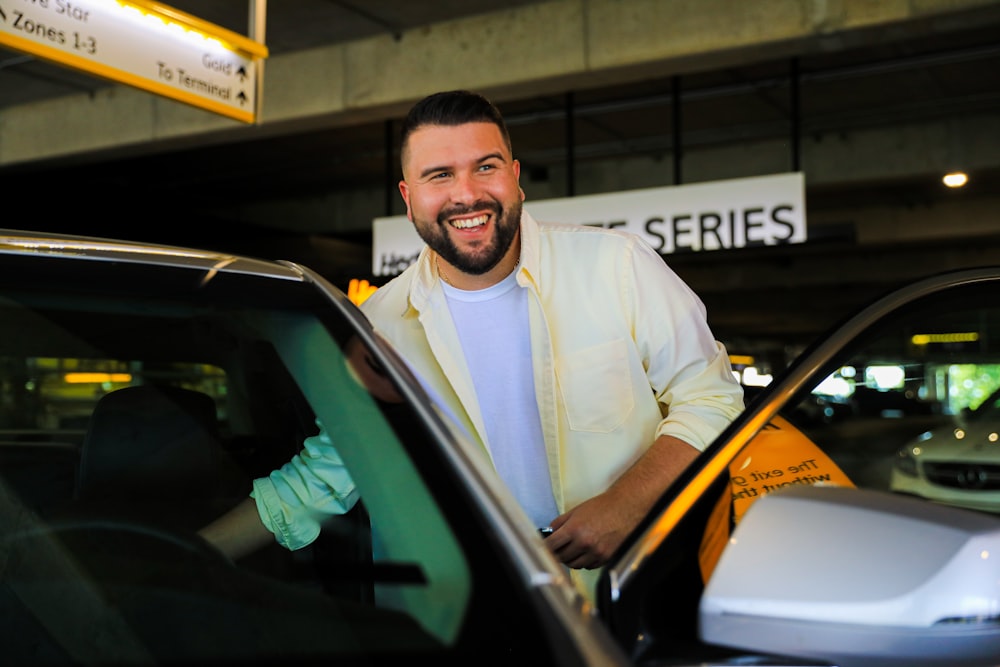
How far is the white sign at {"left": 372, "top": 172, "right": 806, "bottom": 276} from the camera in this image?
714 centimetres

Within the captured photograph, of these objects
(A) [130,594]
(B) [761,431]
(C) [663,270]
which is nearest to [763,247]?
(C) [663,270]

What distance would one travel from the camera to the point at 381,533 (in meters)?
1.26

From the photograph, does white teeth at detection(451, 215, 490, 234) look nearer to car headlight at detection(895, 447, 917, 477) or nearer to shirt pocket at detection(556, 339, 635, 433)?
shirt pocket at detection(556, 339, 635, 433)

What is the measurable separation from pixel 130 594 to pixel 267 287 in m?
0.41

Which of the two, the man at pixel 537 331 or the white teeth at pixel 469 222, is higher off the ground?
the white teeth at pixel 469 222

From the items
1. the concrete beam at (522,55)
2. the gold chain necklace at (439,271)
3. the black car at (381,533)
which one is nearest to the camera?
the black car at (381,533)

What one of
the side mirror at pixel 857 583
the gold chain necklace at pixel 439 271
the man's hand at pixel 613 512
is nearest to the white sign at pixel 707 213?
the gold chain necklace at pixel 439 271

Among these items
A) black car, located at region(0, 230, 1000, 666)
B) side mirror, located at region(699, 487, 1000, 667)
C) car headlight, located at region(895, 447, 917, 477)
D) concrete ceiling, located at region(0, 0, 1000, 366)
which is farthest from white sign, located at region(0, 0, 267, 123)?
side mirror, located at region(699, 487, 1000, 667)

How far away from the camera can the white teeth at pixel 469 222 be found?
201 centimetres

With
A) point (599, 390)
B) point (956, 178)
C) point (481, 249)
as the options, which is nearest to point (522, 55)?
point (481, 249)

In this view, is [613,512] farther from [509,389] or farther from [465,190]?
[465,190]

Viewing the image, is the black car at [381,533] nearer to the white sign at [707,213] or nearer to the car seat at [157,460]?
the car seat at [157,460]

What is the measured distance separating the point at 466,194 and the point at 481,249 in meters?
0.11

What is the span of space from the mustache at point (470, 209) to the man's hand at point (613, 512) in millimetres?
584
